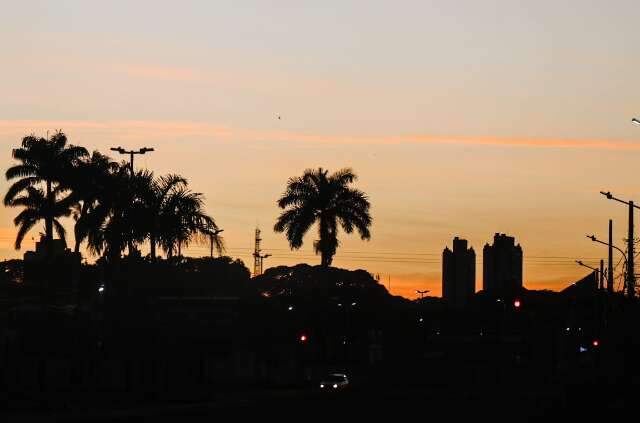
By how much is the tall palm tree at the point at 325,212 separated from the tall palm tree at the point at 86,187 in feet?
51.9

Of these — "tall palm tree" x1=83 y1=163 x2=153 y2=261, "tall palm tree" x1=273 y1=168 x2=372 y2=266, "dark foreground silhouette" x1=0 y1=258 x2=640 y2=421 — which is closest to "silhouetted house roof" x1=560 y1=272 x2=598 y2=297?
"dark foreground silhouette" x1=0 y1=258 x2=640 y2=421

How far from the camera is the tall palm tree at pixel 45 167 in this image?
78.9m

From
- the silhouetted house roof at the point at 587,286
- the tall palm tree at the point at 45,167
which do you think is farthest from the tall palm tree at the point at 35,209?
the silhouetted house roof at the point at 587,286

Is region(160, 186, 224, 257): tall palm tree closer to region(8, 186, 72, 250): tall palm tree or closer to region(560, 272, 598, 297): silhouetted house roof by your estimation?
region(8, 186, 72, 250): tall palm tree

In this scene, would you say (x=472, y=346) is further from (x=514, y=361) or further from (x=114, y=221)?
(x=114, y=221)

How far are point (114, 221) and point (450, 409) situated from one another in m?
30.5

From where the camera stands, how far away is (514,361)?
158 m

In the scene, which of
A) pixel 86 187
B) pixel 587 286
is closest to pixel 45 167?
pixel 86 187

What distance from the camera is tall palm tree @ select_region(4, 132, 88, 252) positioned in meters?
78.9

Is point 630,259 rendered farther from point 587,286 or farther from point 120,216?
point 587,286

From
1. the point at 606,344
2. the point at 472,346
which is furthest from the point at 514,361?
the point at 606,344

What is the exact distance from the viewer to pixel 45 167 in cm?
7906

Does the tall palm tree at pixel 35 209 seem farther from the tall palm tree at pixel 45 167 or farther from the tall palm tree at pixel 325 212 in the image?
the tall palm tree at pixel 325 212

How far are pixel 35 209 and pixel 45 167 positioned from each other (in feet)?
10.1
